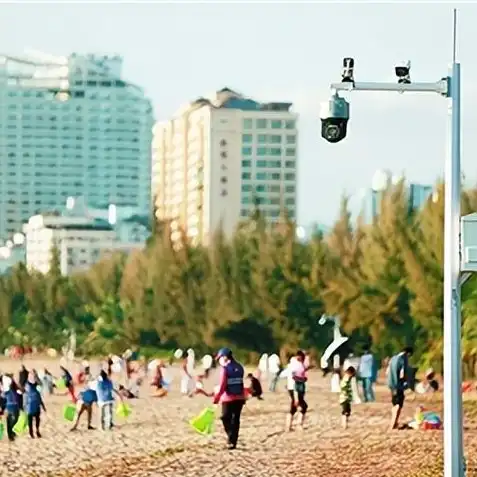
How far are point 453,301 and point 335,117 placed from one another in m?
0.86

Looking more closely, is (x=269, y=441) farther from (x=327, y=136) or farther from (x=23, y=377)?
(x=327, y=136)

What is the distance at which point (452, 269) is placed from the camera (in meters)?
5.94

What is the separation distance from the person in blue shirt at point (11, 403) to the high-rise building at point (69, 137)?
0.74 m

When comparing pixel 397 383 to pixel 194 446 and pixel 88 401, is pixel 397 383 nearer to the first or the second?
pixel 194 446

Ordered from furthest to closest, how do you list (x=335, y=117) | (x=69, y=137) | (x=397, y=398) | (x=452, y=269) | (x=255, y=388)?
(x=397, y=398) → (x=255, y=388) → (x=69, y=137) → (x=452, y=269) → (x=335, y=117)

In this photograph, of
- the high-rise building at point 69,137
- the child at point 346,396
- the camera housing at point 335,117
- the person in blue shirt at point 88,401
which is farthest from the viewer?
the child at point 346,396

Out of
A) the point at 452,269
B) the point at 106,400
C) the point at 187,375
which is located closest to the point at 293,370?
the point at 187,375

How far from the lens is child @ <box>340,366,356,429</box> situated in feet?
24.9

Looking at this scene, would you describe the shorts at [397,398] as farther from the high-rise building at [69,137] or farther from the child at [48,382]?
the child at [48,382]

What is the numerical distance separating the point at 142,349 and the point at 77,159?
40.1 inches

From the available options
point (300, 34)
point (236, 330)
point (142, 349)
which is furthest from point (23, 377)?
point (300, 34)

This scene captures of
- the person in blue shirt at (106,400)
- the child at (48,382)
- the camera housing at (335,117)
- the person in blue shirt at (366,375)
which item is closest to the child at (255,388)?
the person in blue shirt at (366,375)

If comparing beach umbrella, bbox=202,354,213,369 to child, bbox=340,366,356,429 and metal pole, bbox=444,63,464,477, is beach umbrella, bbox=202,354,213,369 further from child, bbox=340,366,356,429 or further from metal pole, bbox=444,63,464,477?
metal pole, bbox=444,63,464,477

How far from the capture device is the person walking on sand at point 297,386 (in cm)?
756
